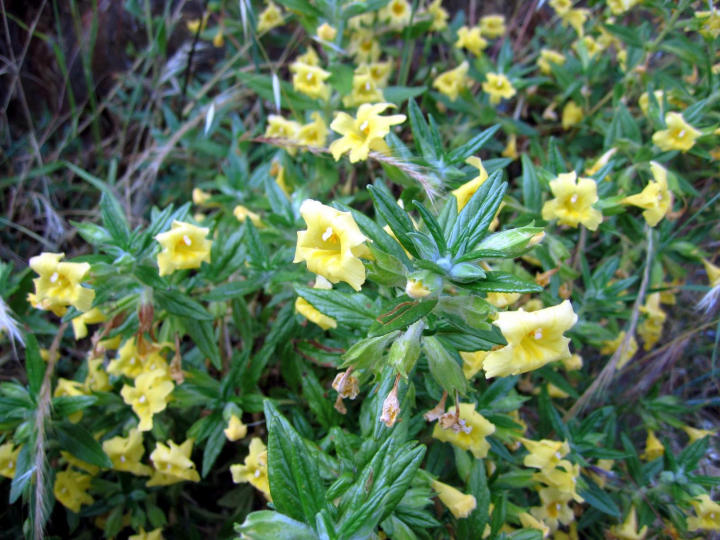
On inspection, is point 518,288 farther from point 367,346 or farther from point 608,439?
point 608,439

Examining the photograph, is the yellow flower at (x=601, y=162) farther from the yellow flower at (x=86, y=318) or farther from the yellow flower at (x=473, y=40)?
the yellow flower at (x=86, y=318)

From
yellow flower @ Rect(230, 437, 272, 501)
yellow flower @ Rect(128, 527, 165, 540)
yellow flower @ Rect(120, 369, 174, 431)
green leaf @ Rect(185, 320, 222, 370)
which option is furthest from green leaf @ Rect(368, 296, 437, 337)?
yellow flower @ Rect(128, 527, 165, 540)

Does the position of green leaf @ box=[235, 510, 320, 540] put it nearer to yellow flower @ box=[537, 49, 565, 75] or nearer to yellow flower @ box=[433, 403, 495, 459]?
yellow flower @ box=[433, 403, 495, 459]

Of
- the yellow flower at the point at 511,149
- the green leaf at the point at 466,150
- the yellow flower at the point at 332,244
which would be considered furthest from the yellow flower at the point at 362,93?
the yellow flower at the point at 332,244

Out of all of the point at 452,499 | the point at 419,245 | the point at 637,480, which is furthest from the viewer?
the point at 637,480

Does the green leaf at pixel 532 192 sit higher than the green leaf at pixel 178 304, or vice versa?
the green leaf at pixel 532 192

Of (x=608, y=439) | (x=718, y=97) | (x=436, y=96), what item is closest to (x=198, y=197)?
(x=436, y=96)

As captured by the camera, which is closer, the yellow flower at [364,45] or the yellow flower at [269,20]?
the yellow flower at [364,45]
